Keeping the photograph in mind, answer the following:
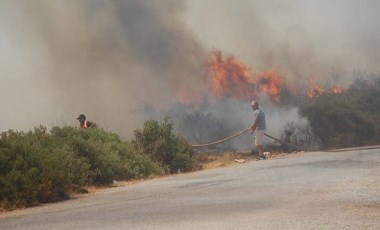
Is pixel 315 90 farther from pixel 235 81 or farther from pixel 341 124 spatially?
pixel 235 81

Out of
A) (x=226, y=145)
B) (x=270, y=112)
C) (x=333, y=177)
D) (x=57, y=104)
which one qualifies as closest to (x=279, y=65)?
(x=270, y=112)

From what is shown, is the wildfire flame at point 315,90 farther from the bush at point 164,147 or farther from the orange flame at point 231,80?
the bush at point 164,147

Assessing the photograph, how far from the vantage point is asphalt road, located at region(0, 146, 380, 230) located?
7.31 m

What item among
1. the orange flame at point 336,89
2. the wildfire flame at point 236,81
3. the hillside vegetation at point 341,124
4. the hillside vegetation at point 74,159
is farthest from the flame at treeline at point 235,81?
the hillside vegetation at point 74,159

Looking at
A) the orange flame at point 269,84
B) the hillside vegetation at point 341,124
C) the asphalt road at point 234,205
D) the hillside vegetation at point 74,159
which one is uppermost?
the orange flame at point 269,84

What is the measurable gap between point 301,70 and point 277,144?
41.0 feet

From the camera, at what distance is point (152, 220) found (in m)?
7.87

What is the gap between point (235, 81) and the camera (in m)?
32.1

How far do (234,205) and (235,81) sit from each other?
2356cm

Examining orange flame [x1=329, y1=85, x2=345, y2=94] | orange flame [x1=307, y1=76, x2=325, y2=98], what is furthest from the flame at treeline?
orange flame [x1=329, y1=85, x2=345, y2=94]

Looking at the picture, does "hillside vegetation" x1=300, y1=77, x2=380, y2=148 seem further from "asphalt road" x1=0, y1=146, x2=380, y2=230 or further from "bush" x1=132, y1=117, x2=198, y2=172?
"asphalt road" x1=0, y1=146, x2=380, y2=230

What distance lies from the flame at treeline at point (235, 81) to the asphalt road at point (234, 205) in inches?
719

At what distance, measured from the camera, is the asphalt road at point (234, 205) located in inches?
288

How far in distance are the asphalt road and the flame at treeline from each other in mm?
18268
